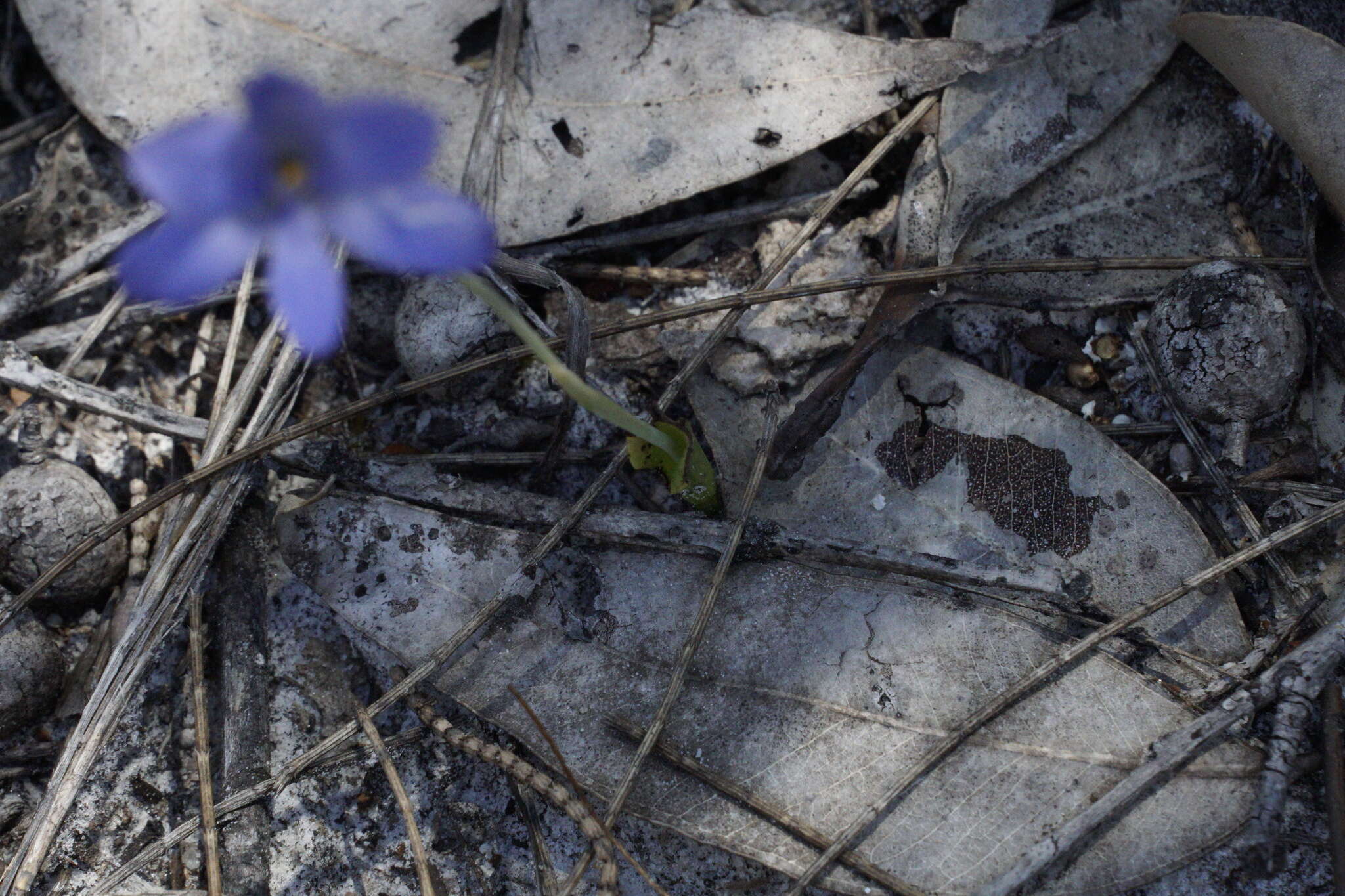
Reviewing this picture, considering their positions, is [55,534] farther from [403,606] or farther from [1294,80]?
[1294,80]

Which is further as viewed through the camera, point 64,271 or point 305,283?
point 64,271

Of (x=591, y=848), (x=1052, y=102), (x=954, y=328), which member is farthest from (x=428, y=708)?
(x=1052, y=102)

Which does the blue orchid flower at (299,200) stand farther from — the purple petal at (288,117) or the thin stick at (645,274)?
the thin stick at (645,274)

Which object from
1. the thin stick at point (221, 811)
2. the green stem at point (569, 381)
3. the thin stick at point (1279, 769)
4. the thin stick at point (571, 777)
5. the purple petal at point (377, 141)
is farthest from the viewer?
the thin stick at point (221, 811)

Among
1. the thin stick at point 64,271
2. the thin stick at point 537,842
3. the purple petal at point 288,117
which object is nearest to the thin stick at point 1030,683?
the thin stick at point 537,842

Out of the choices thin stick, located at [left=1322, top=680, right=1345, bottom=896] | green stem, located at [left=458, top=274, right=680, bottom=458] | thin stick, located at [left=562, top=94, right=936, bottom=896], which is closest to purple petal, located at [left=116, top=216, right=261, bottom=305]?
green stem, located at [left=458, top=274, right=680, bottom=458]

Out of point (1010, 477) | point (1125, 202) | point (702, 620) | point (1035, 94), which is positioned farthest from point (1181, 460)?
point (702, 620)
